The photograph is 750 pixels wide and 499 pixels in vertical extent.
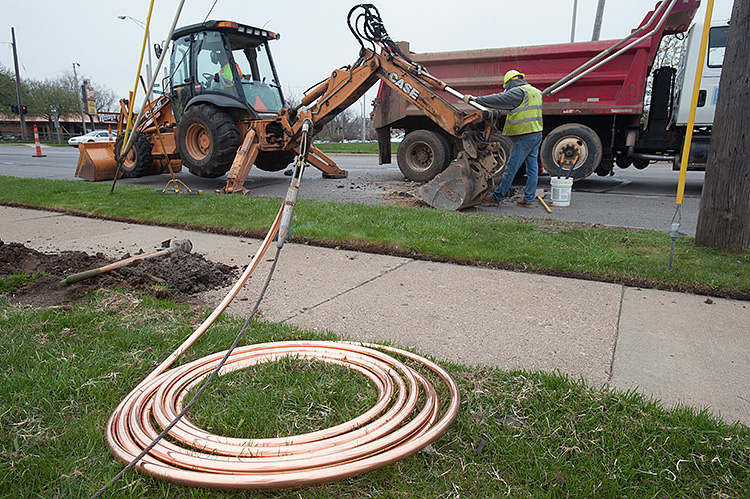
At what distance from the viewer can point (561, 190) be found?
25.4 ft

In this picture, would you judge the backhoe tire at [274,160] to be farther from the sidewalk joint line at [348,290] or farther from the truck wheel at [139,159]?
the sidewalk joint line at [348,290]

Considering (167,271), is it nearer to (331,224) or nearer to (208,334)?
(208,334)

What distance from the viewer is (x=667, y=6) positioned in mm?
8523

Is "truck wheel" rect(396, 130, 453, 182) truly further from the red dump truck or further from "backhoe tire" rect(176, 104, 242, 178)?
"backhoe tire" rect(176, 104, 242, 178)

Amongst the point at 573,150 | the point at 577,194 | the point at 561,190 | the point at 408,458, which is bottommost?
the point at 408,458

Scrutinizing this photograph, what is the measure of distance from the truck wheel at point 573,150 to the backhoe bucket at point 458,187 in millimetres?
3028

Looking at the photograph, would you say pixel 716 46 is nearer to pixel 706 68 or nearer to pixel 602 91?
pixel 706 68

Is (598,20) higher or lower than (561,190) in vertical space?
higher

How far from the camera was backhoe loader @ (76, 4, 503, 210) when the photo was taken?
23.2ft

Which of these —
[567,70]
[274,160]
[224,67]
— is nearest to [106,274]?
[224,67]

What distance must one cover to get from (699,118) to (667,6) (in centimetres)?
206

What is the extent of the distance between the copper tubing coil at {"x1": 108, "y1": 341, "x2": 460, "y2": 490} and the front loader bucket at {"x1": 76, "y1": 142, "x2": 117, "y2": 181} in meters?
10.1

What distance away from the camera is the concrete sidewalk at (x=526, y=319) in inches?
104

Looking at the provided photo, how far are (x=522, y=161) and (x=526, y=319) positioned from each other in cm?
480
